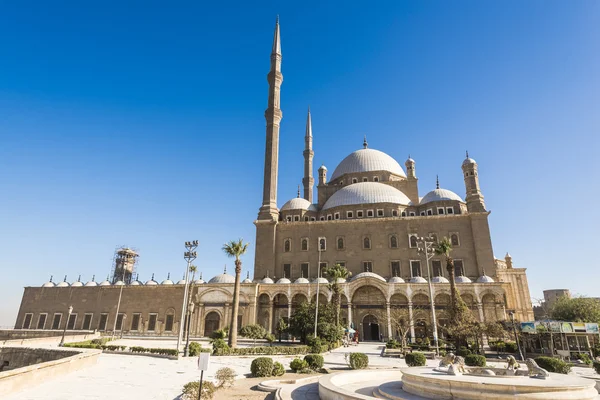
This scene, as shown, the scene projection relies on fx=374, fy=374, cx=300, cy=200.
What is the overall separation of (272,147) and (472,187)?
23.9 m

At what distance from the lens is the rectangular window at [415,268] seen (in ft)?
132

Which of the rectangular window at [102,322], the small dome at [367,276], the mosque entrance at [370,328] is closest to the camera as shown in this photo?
the mosque entrance at [370,328]

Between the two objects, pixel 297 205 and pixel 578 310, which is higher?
pixel 297 205

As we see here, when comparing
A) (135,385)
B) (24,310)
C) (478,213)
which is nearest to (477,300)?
(478,213)

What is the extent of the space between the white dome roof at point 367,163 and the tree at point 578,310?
83.6 ft

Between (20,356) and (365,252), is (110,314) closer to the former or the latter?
(20,356)

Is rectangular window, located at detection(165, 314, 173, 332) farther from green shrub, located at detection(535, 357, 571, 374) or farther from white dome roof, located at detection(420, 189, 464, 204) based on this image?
green shrub, located at detection(535, 357, 571, 374)

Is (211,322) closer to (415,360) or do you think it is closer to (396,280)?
(396,280)

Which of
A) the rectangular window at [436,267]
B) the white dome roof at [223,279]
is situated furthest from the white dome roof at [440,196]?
the white dome roof at [223,279]

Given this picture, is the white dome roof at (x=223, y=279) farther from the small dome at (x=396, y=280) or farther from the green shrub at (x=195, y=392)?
the green shrub at (x=195, y=392)

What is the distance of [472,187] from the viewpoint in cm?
Result: 4212

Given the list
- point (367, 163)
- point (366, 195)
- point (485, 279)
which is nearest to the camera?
point (485, 279)

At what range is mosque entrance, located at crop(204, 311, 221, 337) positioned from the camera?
132 ft

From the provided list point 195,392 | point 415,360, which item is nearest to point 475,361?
point 415,360
